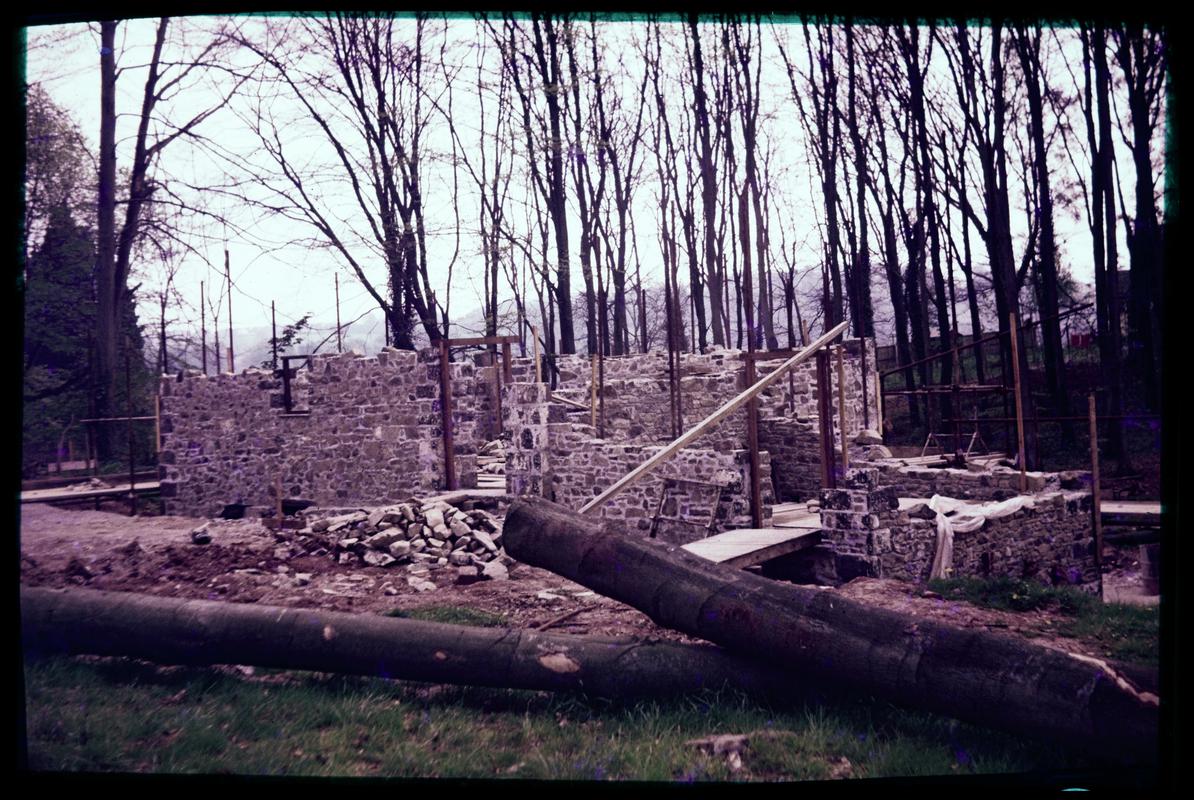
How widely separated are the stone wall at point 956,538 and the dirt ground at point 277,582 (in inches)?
43.0

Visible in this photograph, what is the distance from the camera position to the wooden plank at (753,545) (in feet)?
24.2

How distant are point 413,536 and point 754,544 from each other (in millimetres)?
3968

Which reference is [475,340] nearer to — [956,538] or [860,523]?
[860,523]

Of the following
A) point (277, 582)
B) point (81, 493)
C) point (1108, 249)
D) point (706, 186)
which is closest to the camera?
point (1108, 249)

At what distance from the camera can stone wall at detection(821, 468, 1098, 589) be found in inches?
311

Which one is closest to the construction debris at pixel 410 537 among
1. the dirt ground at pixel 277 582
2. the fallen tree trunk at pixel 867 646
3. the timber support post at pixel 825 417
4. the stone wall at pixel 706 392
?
the dirt ground at pixel 277 582

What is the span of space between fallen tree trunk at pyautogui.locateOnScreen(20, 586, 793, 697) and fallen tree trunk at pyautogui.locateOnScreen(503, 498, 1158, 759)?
25cm

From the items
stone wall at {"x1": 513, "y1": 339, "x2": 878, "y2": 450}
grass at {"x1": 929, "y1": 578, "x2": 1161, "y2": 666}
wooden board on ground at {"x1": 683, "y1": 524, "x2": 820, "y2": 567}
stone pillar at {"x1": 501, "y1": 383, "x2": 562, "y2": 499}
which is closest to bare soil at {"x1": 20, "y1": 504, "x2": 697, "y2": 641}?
wooden board on ground at {"x1": 683, "y1": 524, "x2": 820, "y2": 567}

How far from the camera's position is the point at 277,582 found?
5539 mm

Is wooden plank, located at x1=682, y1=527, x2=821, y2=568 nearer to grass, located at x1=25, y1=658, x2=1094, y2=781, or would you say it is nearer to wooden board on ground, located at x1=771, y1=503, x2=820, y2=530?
wooden board on ground, located at x1=771, y1=503, x2=820, y2=530

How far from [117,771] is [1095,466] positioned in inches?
254

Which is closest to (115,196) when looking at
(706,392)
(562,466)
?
(562,466)

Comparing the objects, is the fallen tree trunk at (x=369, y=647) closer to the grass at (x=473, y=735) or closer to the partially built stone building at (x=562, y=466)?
the grass at (x=473, y=735)

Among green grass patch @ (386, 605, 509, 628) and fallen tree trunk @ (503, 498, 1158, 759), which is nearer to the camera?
fallen tree trunk @ (503, 498, 1158, 759)
